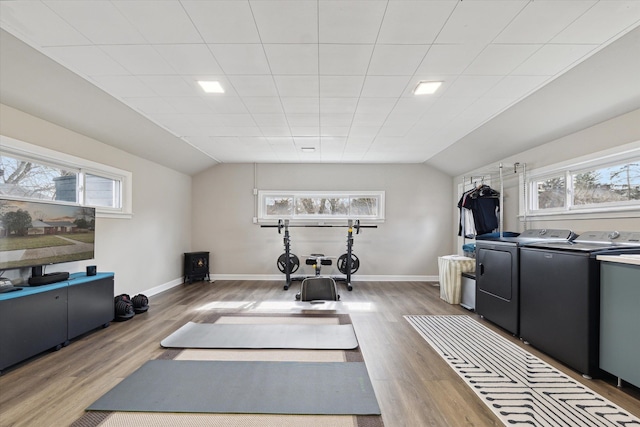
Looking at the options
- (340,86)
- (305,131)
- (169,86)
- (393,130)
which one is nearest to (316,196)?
(305,131)

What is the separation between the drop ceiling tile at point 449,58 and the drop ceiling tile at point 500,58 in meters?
0.07

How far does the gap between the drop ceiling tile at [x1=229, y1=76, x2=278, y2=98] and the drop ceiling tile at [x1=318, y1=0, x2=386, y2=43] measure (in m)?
0.83

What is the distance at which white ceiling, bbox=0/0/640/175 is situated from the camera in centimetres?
192

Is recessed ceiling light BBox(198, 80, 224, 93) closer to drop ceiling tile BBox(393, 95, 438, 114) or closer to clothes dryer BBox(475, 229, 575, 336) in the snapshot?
drop ceiling tile BBox(393, 95, 438, 114)

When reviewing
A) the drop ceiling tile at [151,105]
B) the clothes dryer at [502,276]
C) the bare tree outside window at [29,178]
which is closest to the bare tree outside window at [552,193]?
the clothes dryer at [502,276]

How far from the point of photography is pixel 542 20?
1.98 metres

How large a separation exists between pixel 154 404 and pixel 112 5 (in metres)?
2.63

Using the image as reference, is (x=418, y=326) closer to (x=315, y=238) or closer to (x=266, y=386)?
(x=266, y=386)

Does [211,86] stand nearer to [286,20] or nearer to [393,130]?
[286,20]

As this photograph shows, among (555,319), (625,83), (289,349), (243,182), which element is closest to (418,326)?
(555,319)

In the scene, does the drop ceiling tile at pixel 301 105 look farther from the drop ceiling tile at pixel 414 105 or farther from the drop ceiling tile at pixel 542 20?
the drop ceiling tile at pixel 542 20

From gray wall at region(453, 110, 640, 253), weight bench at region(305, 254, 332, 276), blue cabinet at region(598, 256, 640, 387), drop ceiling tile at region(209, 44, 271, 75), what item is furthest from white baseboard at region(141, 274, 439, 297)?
drop ceiling tile at region(209, 44, 271, 75)

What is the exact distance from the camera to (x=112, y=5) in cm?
185

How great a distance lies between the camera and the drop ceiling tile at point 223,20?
1859mm
